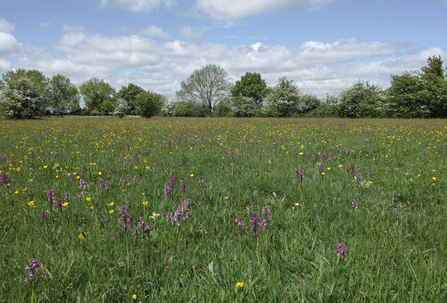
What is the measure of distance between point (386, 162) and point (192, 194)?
187 inches

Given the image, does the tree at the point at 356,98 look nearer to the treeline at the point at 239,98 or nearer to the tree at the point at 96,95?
the treeline at the point at 239,98

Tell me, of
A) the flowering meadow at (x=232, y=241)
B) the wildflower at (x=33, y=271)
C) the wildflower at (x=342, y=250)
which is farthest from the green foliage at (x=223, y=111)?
the wildflower at (x=33, y=271)

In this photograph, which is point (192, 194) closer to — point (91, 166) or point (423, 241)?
point (423, 241)

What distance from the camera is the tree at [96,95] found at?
3106 inches

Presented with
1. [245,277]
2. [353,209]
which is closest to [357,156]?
[353,209]

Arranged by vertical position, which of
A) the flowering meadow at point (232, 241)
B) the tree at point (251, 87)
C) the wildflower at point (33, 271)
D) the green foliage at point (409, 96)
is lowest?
the flowering meadow at point (232, 241)

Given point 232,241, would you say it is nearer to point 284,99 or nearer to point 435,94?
point 435,94

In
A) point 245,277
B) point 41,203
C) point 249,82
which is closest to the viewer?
point 245,277

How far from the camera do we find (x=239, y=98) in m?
55.9

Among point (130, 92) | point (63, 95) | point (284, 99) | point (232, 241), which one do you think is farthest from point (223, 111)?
point (63, 95)

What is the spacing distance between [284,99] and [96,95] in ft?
227

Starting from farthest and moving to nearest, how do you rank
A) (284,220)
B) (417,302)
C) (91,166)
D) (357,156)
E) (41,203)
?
(357,156)
(91,166)
(41,203)
(284,220)
(417,302)

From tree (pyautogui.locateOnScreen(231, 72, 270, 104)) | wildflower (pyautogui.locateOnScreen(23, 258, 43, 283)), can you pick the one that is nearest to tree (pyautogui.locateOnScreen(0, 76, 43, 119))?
wildflower (pyautogui.locateOnScreen(23, 258, 43, 283))

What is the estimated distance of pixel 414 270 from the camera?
76.7 inches
